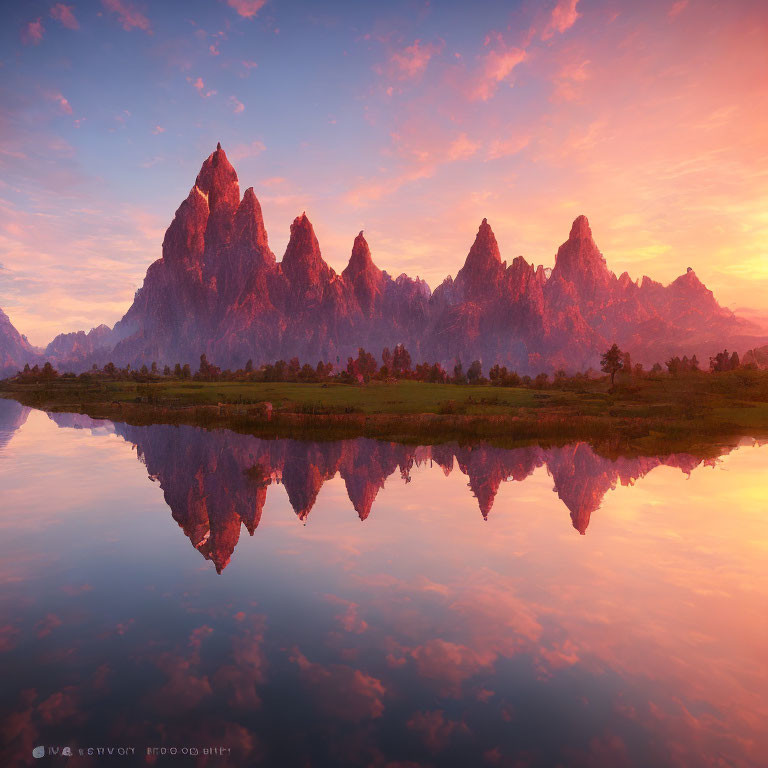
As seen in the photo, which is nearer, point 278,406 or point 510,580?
point 510,580

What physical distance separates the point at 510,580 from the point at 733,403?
76.9 metres

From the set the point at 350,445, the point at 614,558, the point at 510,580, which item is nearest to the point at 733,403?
the point at 350,445

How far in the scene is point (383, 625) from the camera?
44.2ft

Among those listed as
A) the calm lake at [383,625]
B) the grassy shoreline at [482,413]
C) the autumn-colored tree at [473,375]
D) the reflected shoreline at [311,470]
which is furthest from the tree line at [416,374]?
the calm lake at [383,625]

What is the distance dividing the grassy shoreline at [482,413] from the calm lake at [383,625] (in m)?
22.1

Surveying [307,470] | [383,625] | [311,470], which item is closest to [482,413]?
[311,470]

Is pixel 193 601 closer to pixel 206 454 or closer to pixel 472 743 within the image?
pixel 472 743

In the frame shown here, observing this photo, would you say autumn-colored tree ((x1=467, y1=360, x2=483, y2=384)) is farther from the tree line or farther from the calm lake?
the calm lake

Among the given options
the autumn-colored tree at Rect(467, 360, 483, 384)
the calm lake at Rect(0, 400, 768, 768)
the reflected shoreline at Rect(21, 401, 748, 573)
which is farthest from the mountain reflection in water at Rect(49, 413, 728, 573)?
the autumn-colored tree at Rect(467, 360, 483, 384)

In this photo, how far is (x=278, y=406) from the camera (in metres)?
65.1

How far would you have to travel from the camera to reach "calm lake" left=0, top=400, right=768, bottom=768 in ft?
30.3

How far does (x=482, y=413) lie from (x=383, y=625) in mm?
47904

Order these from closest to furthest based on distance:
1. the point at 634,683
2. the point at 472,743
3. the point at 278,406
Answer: the point at 472,743 < the point at 634,683 < the point at 278,406

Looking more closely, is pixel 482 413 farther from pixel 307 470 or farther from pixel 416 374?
pixel 416 374
